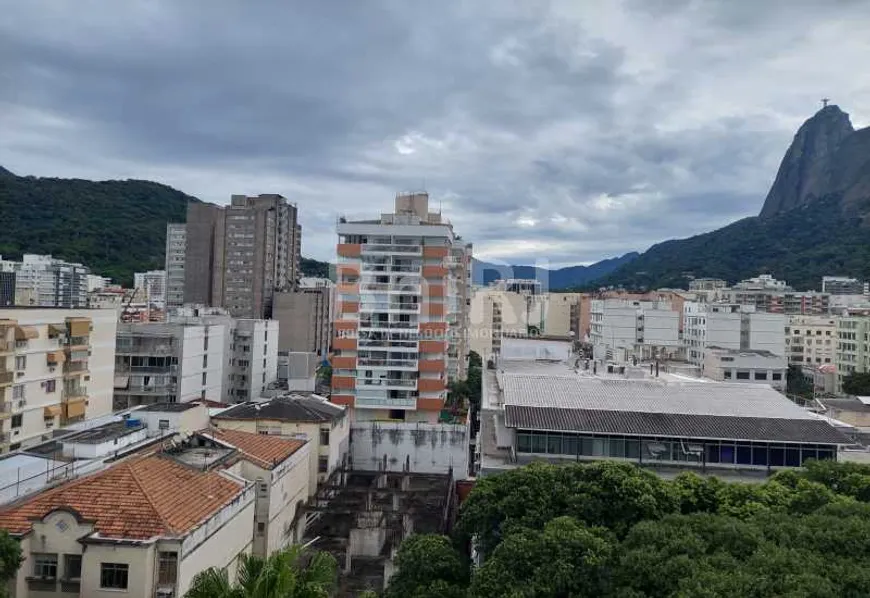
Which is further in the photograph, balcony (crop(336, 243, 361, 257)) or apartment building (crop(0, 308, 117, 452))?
balcony (crop(336, 243, 361, 257))

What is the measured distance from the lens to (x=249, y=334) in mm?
55344

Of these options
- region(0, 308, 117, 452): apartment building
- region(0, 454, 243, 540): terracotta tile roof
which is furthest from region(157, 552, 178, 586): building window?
region(0, 308, 117, 452): apartment building

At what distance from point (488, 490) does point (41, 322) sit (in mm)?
25616

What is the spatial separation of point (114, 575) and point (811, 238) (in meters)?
184

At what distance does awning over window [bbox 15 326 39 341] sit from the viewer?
3039cm

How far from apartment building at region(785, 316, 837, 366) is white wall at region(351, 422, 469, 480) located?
61.5m

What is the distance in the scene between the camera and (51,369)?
32.8 m

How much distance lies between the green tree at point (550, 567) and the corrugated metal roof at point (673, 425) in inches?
447

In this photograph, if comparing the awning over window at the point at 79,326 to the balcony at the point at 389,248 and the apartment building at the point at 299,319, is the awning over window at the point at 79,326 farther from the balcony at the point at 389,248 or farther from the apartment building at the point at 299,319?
the apartment building at the point at 299,319

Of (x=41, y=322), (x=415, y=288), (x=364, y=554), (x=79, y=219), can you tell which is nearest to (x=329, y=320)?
(x=415, y=288)

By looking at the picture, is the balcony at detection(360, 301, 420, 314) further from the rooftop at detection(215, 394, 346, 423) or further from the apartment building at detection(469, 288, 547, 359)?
the apartment building at detection(469, 288, 547, 359)

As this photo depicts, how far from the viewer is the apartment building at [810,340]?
8094 centimetres

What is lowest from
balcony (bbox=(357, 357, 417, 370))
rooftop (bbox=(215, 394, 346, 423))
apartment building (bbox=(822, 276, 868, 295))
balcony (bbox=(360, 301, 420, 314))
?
rooftop (bbox=(215, 394, 346, 423))

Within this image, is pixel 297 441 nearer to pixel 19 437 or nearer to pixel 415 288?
pixel 19 437
